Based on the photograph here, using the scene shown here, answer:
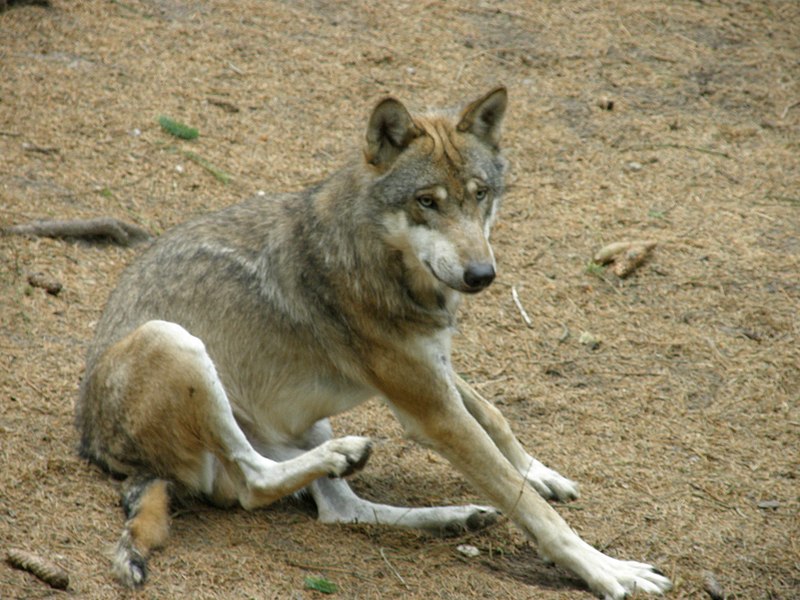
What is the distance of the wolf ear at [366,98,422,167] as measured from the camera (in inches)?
201

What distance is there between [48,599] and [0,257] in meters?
3.57

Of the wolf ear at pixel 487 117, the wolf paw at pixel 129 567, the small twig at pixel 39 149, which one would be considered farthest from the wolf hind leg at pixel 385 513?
the small twig at pixel 39 149

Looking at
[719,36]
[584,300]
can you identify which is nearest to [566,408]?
[584,300]

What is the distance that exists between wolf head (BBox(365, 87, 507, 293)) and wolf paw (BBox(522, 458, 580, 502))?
1413mm

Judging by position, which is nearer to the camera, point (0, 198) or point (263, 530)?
point (263, 530)

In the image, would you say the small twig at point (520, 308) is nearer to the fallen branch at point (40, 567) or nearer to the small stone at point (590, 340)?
the small stone at point (590, 340)

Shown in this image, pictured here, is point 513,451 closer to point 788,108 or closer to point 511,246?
point 511,246

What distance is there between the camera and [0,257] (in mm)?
6980

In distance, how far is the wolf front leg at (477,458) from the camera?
5.05m

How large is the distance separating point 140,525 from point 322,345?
138 cm

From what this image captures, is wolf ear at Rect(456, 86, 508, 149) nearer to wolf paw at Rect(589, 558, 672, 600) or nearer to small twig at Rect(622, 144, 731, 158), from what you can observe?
wolf paw at Rect(589, 558, 672, 600)

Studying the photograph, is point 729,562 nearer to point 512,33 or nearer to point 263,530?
point 263,530

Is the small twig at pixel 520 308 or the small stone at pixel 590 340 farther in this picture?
the small twig at pixel 520 308

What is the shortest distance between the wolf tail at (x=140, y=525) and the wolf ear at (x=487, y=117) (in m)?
2.55
